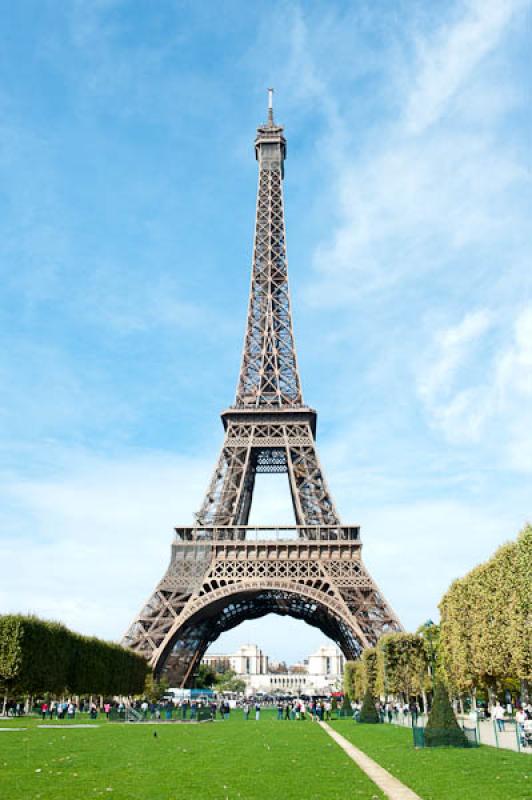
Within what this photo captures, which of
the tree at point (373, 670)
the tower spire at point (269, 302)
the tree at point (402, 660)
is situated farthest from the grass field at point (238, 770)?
the tower spire at point (269, 302)

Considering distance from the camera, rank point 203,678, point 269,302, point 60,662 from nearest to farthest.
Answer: point 60,662
point 269,302
point 203,678

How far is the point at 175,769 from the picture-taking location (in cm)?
1859

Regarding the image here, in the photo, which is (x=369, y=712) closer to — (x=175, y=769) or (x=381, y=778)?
(x=175, y=769)

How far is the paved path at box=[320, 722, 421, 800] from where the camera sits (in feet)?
45.1

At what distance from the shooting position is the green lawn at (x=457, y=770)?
1416 cm

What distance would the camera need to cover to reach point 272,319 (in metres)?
75.9

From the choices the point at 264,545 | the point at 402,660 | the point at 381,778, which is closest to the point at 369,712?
the point at 402,660

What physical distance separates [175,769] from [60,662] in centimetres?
3346

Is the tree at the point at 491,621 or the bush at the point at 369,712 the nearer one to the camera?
the tree at the point at 491,621

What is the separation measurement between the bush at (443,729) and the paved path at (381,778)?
286 centimetres

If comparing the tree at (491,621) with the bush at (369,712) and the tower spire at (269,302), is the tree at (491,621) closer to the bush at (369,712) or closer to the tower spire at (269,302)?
the bush at (369,712)

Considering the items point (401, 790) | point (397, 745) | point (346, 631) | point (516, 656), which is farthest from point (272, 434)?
point (401, 790)

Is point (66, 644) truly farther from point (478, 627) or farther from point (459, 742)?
point (459, 742)

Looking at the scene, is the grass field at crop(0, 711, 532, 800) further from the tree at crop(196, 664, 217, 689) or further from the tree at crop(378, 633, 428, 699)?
the tree at crop(196, 664, 217, 689)
